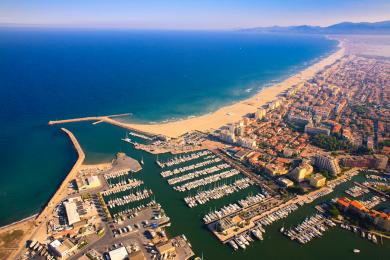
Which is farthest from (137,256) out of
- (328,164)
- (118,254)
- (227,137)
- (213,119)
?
(213,119)

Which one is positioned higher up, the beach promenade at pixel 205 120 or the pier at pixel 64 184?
the beach promenade at pixel 205 120

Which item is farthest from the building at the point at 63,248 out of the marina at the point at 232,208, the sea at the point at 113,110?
the marina at the point at 232,208

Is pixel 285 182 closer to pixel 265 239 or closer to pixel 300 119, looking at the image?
pixel 265 239

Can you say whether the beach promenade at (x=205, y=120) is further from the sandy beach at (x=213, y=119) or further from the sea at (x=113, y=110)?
the sea at (x=113, y=110)

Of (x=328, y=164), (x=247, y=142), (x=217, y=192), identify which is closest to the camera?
(x=217, y=192)

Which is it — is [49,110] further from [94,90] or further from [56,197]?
[56,197]
